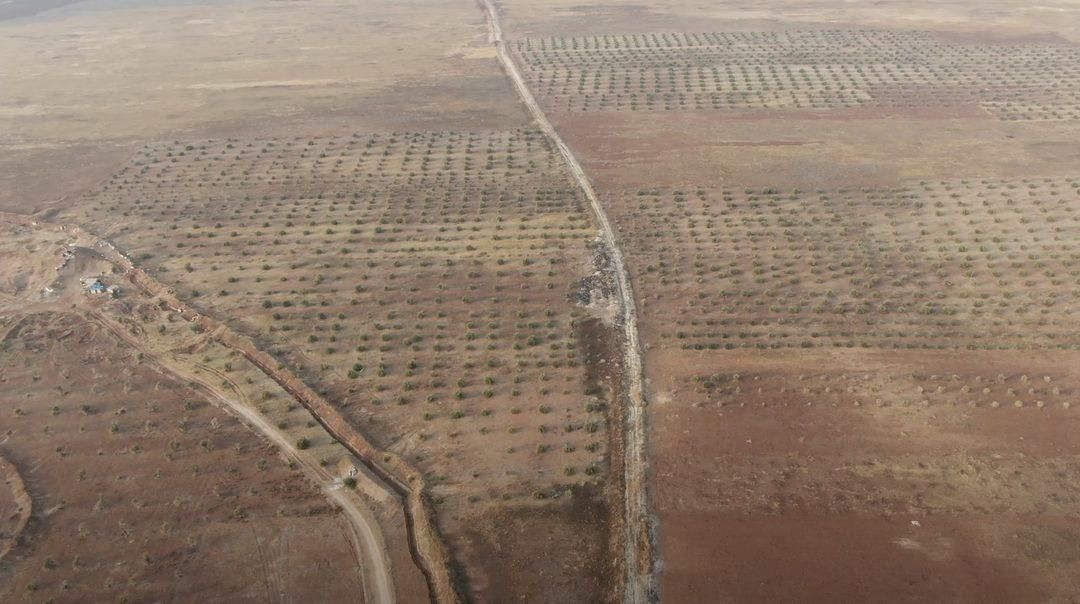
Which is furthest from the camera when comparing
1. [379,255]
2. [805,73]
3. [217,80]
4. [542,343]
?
[217,80]

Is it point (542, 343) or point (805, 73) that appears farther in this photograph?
point (805, 73)

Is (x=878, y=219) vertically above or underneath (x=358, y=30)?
underneath

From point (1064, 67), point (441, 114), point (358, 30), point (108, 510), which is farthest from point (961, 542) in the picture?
point (358, 30)

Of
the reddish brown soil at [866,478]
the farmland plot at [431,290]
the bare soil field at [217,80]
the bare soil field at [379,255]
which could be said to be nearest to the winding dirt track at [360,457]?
the bare soil field at [379,255]

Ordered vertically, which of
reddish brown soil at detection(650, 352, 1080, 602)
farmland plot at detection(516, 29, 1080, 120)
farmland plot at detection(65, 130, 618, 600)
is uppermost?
farmland plot at detection(516, 29, 1080, 120)

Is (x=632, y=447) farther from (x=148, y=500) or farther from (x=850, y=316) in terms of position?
(x=148, y=500)

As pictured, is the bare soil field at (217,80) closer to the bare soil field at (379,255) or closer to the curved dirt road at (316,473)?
the bare soil field at (379,255)

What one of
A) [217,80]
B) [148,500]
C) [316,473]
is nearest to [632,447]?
[316,473]

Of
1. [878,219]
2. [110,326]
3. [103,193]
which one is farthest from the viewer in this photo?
[103,193]

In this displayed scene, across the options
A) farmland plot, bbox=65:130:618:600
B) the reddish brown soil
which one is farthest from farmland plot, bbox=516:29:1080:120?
the reddish brown soil

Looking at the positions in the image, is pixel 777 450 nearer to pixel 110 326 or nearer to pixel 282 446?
pixel 282 446

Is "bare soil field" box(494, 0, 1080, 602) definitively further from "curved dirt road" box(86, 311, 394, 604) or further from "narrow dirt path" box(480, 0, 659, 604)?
"curved dirt road" box(86, 311, 394, 604)
